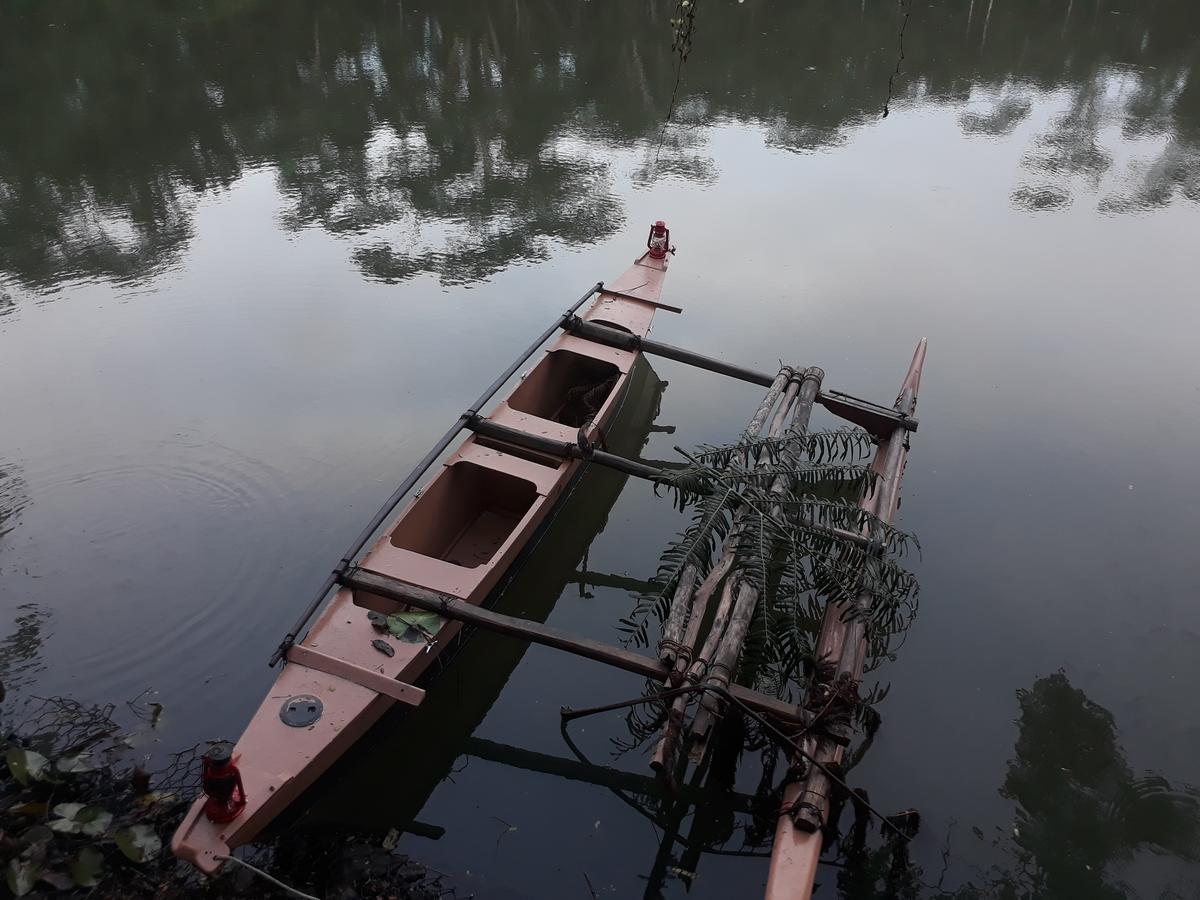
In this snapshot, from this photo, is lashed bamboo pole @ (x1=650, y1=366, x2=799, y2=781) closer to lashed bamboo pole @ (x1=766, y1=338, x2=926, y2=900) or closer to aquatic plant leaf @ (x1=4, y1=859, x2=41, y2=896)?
lashed bamboo pole @ (x1=766, y1=338, x2=926, y2=900)

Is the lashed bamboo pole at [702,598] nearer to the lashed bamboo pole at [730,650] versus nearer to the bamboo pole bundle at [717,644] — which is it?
the bamboo pole bundle at [717,644]

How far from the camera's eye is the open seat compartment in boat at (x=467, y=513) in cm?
533

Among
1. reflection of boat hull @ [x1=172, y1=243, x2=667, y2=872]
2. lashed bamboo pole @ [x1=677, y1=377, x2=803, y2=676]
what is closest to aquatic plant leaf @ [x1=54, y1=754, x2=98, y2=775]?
reflection of boat hull @ [x1=172, y1=243, x2=667, y2=872]

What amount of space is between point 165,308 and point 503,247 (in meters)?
3.39

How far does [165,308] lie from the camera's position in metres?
8.14

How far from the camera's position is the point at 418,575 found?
469 centimetres

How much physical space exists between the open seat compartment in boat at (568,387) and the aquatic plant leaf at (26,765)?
147 inches

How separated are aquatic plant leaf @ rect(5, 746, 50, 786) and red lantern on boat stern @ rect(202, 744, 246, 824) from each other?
910 mm

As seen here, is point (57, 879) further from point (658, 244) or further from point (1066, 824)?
point (658, 244)

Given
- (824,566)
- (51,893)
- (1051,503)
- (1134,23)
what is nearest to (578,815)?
(824,566)

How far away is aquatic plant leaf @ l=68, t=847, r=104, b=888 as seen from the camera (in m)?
3.47

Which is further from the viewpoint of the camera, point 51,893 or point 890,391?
point 890,391

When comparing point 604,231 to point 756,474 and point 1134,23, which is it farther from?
point 1134,23

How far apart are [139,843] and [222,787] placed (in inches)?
23.3
